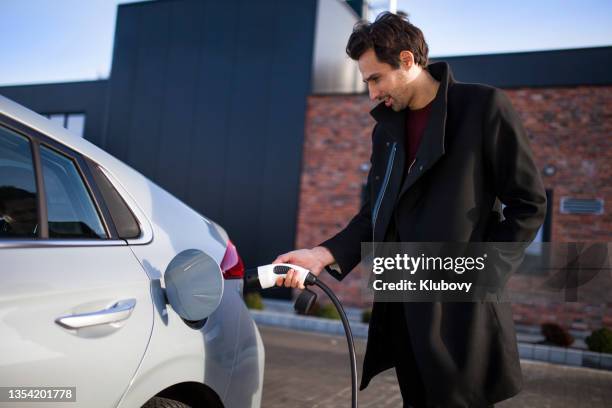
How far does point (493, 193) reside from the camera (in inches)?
70.8

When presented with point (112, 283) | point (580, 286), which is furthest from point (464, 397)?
point (112, 283)

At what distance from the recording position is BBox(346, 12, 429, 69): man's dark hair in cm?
191

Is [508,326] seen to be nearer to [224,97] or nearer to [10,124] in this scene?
[10,124]

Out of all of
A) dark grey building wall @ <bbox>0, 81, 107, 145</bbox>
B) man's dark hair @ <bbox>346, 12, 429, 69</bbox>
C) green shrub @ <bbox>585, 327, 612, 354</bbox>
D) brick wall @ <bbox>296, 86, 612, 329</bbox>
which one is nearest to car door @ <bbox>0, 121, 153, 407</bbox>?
man's dark hair @ <bbox>346, 12, 429, 69</bbox>

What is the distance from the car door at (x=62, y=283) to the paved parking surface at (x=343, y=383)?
3.13 m

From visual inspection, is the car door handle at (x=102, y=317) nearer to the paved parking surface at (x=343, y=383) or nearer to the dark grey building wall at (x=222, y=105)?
the paved parking surface at (x=343, y=383)

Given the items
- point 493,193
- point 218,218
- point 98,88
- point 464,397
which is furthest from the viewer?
point 98,88

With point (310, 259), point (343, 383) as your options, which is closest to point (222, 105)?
point (343, 383)

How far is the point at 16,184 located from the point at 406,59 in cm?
126

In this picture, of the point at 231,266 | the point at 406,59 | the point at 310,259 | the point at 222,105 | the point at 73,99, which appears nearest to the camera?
the point at 406,59

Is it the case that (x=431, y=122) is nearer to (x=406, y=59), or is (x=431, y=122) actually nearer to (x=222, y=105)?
(x=406, y=59)

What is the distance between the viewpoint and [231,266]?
219 centimetres

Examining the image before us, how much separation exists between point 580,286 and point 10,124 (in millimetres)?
1773

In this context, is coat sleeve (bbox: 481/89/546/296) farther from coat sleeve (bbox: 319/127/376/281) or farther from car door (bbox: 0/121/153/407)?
car door (bbox: 0/121/153/407)
